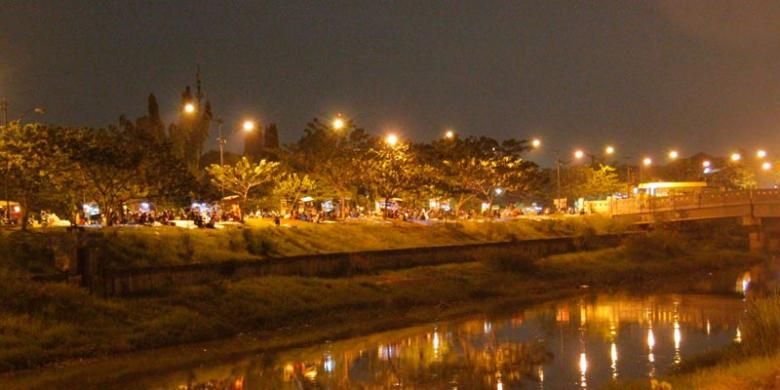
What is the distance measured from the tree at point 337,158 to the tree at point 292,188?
1913 mm

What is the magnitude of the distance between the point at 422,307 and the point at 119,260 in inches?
567

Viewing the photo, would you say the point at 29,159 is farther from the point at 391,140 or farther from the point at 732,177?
the point at 732,177

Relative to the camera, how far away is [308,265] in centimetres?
4600

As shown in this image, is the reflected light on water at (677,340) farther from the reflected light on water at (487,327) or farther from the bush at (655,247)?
the bush at (655,247)

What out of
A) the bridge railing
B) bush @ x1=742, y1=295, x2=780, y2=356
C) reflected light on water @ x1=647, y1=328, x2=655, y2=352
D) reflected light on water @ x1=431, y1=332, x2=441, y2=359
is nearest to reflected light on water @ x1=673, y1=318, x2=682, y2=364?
reflected light on water @ x1=647, y1=328, x2=655, y2=352

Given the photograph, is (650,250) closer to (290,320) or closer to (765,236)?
(765,236)

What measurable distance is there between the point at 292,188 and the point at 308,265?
2112cm

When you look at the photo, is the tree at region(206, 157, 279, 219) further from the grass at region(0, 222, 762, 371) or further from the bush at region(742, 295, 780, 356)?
the bush at region(742, 295, 780, 356)

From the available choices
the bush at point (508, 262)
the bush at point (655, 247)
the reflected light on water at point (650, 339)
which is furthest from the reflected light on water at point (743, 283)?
the reflected light on water at point (650, 339)

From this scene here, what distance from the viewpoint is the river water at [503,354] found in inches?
1069

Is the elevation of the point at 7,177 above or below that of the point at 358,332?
above

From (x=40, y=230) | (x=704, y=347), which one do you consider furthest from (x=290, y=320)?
(x=704, y=347)

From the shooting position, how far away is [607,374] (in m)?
27.4

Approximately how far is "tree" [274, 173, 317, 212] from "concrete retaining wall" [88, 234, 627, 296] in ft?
50.5
